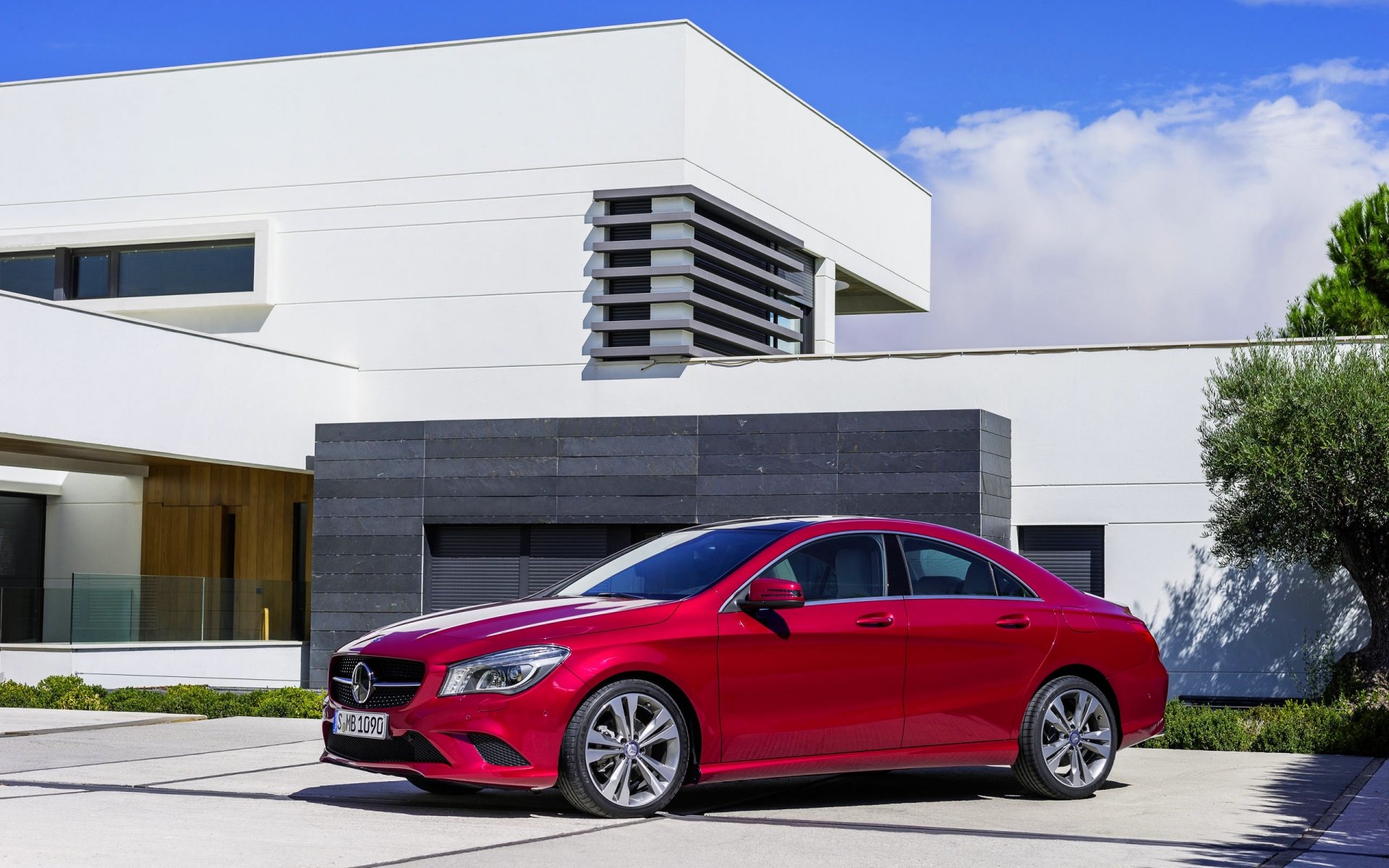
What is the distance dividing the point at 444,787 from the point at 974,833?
3082 millimetres

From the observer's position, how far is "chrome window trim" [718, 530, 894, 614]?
877 centimetres

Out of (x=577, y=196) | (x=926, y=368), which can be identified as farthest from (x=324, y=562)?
(x=926, y=368)

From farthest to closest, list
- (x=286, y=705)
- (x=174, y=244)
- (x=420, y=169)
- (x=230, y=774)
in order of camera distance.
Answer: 1. (x=174, y=244)
2. (x=420, y=169)
3. (x=286, y=705)
4. (x=230, y=774)

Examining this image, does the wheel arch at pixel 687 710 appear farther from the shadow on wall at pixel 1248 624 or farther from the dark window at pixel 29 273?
the dark window at pixel 29 273

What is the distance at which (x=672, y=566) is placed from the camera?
366 inches

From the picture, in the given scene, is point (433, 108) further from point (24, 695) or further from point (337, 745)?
point (337, 745)

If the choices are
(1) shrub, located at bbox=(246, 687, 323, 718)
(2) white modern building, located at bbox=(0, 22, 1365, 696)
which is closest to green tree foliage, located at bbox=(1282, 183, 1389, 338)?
(2) white modern building, located at bbox=(0, 22, 1365, 696)

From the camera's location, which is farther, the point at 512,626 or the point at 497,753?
the point at 512,626

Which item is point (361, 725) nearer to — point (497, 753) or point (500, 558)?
point (497, 753)

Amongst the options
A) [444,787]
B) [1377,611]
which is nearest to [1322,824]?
[444,787]

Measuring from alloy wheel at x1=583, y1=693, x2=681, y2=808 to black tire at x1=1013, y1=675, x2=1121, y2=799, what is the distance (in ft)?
7.58

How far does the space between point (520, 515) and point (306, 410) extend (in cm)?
394

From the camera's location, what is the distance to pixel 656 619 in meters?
8.50

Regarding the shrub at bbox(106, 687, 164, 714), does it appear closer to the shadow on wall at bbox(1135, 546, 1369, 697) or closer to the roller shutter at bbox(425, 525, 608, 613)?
the roller shutter at bbox(425, 525, 608, 613)
